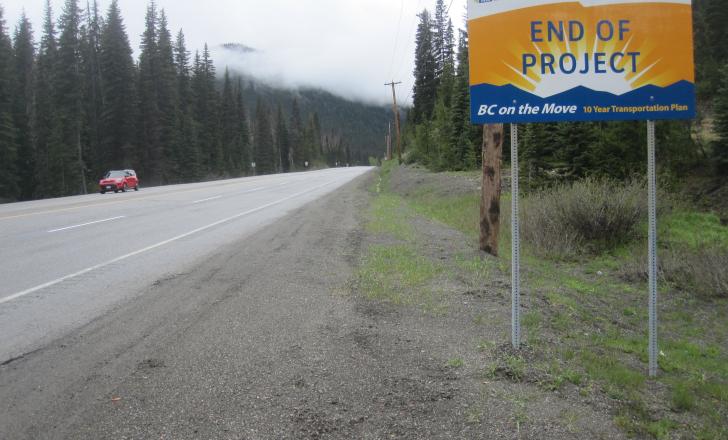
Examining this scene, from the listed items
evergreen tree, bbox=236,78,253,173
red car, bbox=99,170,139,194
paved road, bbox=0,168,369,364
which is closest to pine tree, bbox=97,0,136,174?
red car, bbox=99,170,139,194

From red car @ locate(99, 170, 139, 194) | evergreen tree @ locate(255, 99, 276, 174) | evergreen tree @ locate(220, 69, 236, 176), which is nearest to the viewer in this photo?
red car @ locate(99, 170, 139, 194)

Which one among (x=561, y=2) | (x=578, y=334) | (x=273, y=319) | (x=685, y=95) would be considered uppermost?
(x=561, y=2)

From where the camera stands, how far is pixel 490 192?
1048 cm

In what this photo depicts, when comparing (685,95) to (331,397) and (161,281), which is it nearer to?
(331,397)

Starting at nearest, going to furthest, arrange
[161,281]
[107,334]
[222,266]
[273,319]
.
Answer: [107,334] < [273,319] < [161,281] < [222,266]

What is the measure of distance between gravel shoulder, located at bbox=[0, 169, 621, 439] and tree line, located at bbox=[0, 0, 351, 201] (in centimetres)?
4605

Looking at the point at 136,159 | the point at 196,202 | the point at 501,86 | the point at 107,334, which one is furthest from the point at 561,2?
the point at 136,159

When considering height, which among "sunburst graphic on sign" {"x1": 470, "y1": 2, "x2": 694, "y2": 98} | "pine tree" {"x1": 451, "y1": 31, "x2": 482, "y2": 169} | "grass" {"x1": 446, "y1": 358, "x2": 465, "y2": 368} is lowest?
"grass" {"x1": 446, "y1": 358, "x2": 465, "y2": 368}

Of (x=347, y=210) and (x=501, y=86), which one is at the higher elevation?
(x=501, y=86)

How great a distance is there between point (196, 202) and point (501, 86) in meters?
18.8

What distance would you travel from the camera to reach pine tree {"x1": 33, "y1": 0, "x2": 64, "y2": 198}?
48.3 metres

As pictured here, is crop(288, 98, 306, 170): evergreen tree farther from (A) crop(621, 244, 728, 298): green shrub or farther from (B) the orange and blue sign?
(B) the orange and blue sign

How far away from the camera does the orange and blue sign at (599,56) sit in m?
4.73

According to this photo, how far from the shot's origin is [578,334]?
606 cm
